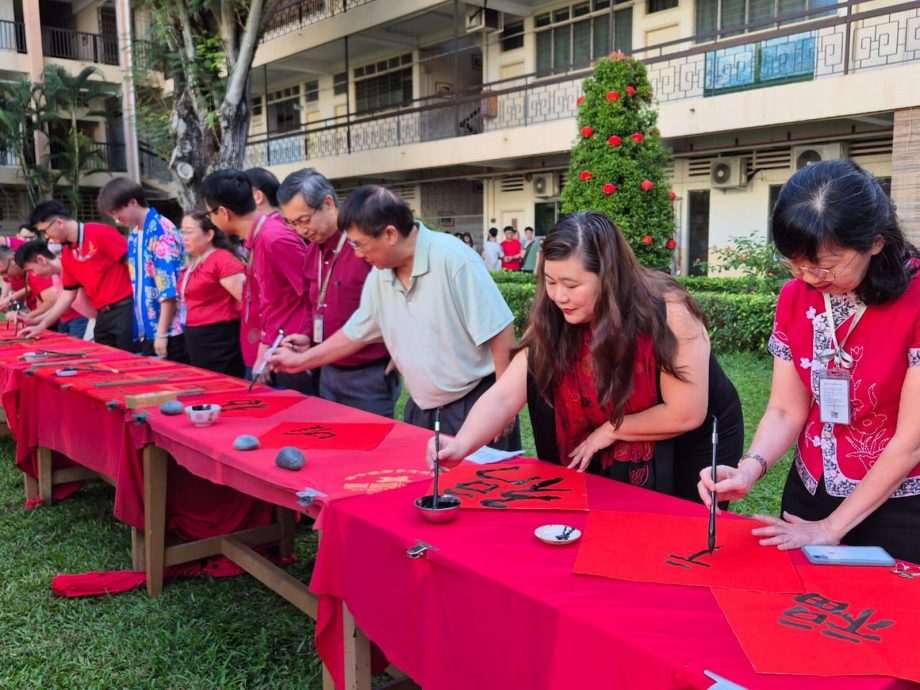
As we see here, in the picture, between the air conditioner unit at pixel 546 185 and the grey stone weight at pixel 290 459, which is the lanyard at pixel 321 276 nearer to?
the grey stone weight at pixel 290 459

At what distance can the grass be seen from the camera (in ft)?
7.43

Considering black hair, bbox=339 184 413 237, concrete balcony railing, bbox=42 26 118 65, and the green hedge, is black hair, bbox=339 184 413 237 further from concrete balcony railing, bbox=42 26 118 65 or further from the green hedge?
concrete balcony railing, bbox=42 26 118 65

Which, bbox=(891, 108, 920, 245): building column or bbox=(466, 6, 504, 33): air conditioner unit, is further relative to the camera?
bbox=(466, 6, 504, 33): air conditioner unit

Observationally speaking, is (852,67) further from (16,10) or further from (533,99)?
(16,10)

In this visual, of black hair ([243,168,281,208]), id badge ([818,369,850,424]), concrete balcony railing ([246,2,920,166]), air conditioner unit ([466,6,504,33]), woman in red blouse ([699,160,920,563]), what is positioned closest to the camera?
woman in red blouse ([699,160,920,563])

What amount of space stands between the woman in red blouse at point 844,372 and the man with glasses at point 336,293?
5.19 ft

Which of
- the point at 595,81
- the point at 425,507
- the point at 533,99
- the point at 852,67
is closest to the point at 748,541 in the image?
the point at 425,507

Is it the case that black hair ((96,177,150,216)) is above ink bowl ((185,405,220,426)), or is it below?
above

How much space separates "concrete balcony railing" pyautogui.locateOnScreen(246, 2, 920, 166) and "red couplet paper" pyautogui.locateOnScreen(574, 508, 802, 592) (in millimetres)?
8011

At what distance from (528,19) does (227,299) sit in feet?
34.0

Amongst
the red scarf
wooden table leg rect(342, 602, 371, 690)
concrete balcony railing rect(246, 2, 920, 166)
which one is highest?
concrete balcony railing rect(246, 2, 920, 166)

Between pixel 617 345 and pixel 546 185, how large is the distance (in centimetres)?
1118

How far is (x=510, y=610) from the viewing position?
1200mm

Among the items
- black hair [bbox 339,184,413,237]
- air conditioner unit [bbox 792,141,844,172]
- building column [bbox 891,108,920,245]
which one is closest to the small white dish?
black hair [bbox 339,184,413,237]
